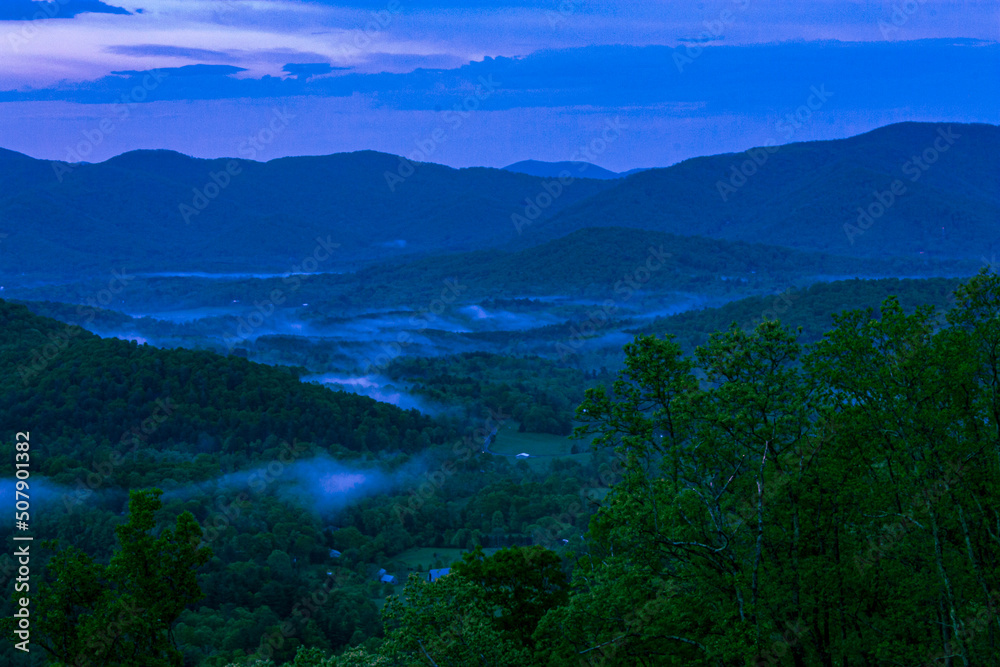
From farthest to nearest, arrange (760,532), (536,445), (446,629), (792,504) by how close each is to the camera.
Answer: (536,445), (446,629), (792,504), (760,532)

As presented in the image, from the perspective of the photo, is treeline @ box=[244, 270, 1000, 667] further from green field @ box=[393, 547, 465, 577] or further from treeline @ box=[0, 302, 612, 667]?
green field @ box=[393, 547, 465, 577]

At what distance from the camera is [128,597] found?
73.0 feet

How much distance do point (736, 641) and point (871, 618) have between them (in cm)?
379

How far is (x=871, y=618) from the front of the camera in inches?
739

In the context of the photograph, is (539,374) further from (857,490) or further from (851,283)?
(857,490)

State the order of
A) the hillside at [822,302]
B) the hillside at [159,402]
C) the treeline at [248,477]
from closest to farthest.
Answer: the treeline at [248,477] < the hillside at [159,402] < the hillside at [822,302]

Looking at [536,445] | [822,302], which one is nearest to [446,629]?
[536,445]

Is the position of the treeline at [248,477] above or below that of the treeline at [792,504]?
below

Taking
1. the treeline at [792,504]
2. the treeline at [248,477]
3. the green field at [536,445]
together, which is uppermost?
the treeline at [792,504]

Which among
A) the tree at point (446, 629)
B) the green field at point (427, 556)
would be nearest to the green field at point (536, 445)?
the green field at point (427, 556)

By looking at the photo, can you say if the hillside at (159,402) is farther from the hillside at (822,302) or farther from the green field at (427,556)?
the hillside at (822,302)

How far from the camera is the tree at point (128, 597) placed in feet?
71.3

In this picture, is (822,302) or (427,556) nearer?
(427,556)

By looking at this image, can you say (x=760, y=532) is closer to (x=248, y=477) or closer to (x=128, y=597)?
(x=128, y=597)
